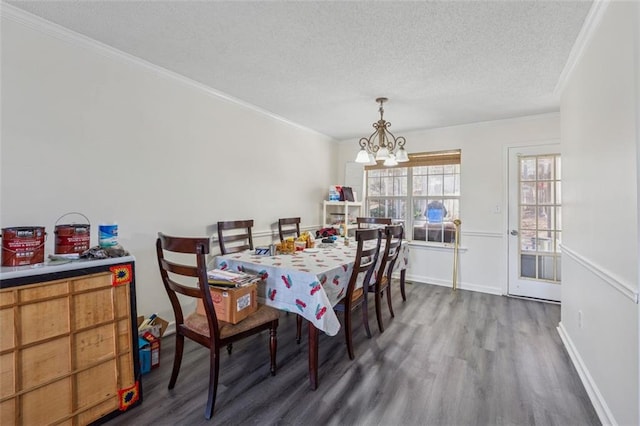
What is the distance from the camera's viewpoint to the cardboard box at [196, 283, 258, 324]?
1.72 m

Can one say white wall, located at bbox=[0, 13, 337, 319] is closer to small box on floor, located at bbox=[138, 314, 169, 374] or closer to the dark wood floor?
small box on floor, located at bbox=[138, 314, 169, 374]

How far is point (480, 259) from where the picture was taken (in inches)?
157

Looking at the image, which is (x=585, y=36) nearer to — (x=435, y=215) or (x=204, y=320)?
(x=435, y=215)

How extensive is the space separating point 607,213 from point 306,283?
1.75 meters

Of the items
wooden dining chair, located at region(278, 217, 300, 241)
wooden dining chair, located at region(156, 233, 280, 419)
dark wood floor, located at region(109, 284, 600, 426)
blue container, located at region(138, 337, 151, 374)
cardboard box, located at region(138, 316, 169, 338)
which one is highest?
wooden dining chair, located at region(278, 217, 300, 241)

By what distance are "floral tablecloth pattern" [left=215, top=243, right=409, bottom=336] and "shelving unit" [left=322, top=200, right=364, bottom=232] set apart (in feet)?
7.24

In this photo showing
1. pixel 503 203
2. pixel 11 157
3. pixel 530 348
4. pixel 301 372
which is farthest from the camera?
pixel 503 203

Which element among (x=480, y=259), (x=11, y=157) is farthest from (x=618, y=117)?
(x=11, y=157)

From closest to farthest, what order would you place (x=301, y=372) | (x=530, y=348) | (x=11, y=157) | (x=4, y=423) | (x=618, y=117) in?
(x=4, y=423)
(x=618, y=117)
(x=11, y=157)
(x=301, y=372)
(x=530, y=348)

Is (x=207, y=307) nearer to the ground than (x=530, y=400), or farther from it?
farther from it

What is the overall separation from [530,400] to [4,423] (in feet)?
9.10

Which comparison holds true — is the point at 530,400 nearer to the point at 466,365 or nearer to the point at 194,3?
the point at 466,365

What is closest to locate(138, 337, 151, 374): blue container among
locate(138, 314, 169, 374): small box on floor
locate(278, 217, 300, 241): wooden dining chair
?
locate(138, 314, 169, 374): small box on floor

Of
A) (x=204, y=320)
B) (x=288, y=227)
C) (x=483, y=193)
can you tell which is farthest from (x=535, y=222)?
(x=204, y=320)
